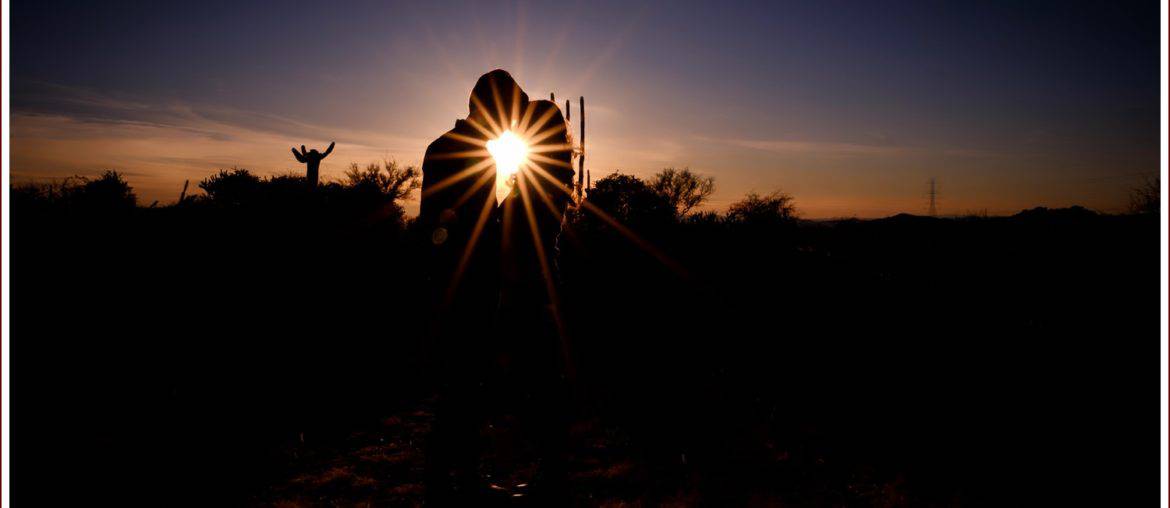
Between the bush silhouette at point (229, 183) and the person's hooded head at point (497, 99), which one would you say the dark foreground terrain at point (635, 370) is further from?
the bush silhouette at point (229, 183)

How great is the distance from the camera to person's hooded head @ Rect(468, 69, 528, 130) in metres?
1.23

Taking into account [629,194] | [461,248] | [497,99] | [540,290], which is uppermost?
[629,194]

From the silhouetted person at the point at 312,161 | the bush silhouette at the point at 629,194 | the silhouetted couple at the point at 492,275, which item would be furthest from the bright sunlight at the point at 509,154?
the bush silhouette at the point at 629,194

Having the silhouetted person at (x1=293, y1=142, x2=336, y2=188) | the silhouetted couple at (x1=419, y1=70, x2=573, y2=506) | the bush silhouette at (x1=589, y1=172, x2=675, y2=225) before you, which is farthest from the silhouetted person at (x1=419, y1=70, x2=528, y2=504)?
the bush silhouette at (x1=589, y1=172, x2=675, y2=225)

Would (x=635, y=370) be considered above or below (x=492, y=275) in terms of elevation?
below

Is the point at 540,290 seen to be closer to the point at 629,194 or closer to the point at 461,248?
the point at 461,248

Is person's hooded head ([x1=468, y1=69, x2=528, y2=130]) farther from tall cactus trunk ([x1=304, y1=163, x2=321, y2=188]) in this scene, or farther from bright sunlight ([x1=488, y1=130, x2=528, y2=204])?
tall cactus trunk ([x1=304, y1=163, x2=321, y2=188])

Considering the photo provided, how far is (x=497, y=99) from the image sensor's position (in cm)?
124

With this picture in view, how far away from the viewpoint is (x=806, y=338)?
7777mm

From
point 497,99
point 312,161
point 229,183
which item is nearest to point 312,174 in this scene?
point 312,161

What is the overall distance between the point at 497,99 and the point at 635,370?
604 centimetres

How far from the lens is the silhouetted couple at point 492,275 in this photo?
1094 mm

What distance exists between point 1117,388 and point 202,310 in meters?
12.5

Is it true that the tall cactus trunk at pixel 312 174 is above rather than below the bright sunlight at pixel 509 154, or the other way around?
above
